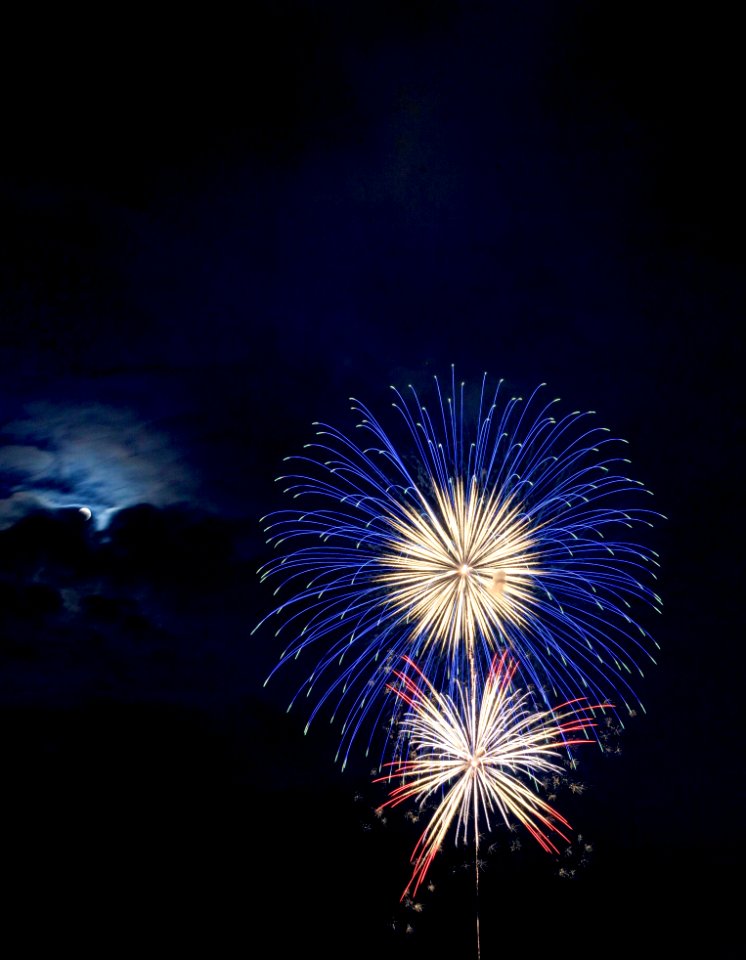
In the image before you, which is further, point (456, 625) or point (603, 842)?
point (603, 842)

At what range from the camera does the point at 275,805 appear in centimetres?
10094

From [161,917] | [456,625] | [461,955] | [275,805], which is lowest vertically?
[461,955]

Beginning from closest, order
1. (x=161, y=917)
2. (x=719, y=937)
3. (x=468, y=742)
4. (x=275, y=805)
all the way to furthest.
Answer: (x=468, y=742), (x=719, y=937), (x=161, y=917), (x=275, y=805)

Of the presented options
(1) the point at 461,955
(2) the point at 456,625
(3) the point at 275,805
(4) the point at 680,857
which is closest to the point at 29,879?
(3) the point at 275,805

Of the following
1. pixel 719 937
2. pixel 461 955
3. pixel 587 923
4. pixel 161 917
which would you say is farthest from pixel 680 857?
pixel 161 917

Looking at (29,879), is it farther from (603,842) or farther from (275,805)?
(603,842)

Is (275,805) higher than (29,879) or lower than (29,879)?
higher

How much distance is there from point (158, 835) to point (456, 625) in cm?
10194

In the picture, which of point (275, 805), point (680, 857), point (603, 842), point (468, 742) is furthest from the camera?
point (275, 805)

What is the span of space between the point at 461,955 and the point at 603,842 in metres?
28.4

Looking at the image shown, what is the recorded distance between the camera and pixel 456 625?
1747 centimetres

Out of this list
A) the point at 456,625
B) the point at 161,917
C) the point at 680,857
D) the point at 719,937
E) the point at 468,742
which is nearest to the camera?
the point at 456,625

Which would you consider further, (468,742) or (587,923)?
(587,923)

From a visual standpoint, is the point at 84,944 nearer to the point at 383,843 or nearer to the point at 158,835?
the point at 158,835
